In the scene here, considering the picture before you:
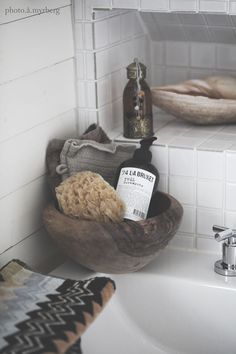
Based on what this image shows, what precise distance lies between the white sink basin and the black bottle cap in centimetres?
21

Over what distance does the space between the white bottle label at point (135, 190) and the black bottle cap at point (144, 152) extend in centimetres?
4

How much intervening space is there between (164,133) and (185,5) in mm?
275

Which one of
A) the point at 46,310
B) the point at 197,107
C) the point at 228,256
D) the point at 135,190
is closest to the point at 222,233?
the point at 228,256

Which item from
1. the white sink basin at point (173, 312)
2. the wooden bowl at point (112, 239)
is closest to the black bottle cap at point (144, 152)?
the wooden bowl at point (112, 239)

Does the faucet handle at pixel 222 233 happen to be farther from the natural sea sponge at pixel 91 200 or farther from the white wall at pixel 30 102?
the white wall at pixel 30 102

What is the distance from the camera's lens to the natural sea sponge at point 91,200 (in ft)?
4.50

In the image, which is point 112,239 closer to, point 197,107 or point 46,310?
point 46,310

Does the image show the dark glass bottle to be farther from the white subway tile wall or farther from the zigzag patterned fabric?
the zigzag patterned fabric

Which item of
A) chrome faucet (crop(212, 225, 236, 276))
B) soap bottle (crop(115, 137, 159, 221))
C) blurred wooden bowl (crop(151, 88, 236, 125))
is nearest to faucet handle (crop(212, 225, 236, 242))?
chrome faucet (crop(212, 225, 236, 276))

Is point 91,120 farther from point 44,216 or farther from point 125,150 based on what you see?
point 44,216

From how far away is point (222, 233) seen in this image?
4.65ft

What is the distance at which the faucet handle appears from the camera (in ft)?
4.63

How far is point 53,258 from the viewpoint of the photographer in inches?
62.2

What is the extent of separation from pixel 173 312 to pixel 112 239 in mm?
226
